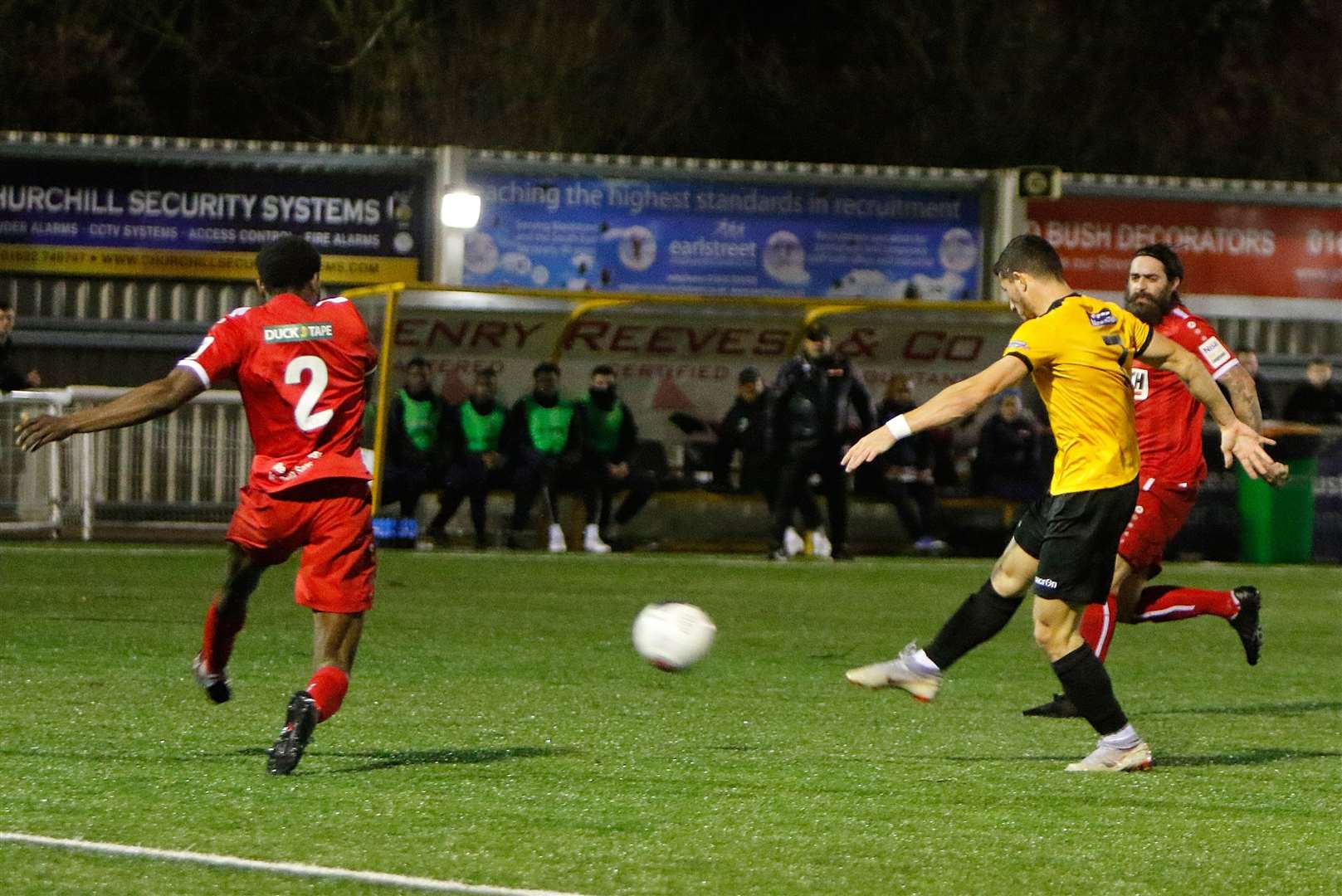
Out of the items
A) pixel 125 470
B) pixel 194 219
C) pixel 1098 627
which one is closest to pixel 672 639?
pixel 1098 627

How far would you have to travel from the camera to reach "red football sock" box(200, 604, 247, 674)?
732 centimetres

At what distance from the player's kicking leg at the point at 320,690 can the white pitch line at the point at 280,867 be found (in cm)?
108

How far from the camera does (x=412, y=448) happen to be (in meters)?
17.8

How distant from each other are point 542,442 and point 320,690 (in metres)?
11.3

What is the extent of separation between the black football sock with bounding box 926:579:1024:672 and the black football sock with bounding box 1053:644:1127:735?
296mm

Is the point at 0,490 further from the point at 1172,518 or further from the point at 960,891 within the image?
the point at 960,891

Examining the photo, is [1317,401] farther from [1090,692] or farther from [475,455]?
[1090,692]

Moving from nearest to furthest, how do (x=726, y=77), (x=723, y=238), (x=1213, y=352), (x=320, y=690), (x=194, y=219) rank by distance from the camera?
(x=320, y=690)
(x=1213, y=352)
(x=194, y=219)
(x=723, y=238)
(x=726, y=77)

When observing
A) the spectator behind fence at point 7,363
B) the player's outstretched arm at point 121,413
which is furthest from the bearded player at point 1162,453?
the spectator behind fence at point 7,363

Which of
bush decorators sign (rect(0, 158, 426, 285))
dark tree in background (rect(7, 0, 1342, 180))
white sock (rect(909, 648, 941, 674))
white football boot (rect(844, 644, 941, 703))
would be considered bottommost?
white football boot (rect(844, 644, 941, 703))

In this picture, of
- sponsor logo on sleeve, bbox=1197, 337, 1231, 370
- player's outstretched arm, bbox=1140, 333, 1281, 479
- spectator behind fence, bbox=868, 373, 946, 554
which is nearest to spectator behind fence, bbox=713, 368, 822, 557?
spectator behind fence, bbox=868, 373, 946, 554

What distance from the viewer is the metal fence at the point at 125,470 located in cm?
1750

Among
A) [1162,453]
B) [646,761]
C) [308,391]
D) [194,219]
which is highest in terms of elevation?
[194,219]

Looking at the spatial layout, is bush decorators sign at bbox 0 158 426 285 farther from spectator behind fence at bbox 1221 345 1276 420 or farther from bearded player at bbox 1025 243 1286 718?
bearded player at bbox 1025 243 1286 718
